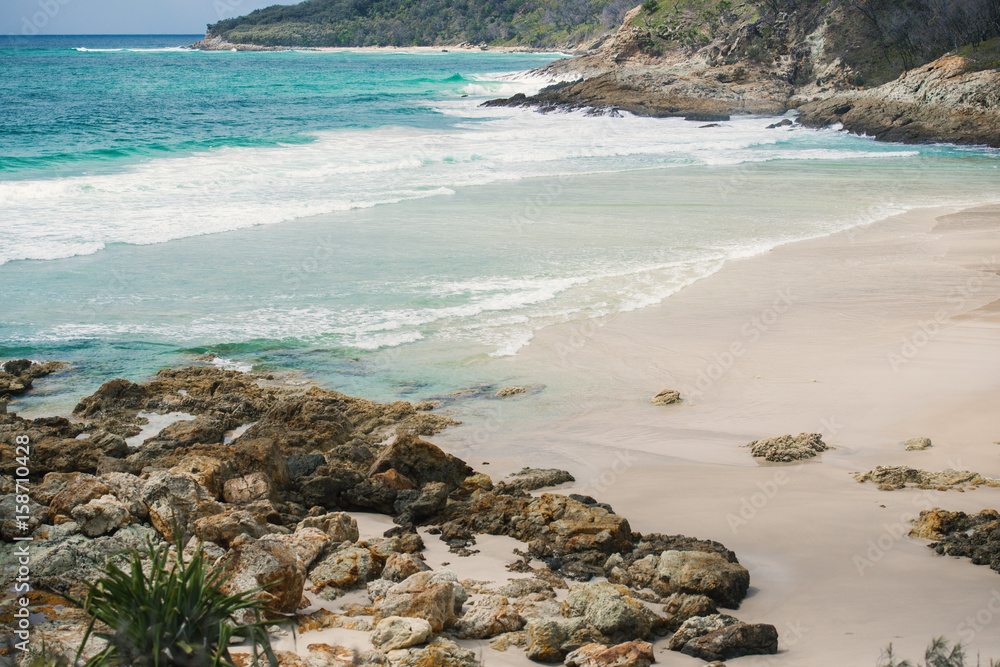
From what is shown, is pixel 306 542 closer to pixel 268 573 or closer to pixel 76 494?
pixel 268 573

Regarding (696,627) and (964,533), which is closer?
(696,627)

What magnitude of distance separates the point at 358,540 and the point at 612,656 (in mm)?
1848

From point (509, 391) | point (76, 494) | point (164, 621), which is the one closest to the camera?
point (164, 621)

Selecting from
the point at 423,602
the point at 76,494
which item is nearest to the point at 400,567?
the point at 423,602

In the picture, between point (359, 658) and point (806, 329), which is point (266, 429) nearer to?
point (359, 658)

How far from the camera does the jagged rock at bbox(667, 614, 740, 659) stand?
3779 mm

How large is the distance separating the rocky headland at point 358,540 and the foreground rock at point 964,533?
1283 mm

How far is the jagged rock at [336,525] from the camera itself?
15.3 feet

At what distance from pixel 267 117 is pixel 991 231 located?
31231 mm

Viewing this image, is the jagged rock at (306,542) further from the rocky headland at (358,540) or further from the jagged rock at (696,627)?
the jagged rock at (696,627)

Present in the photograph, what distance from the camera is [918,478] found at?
5.65 m

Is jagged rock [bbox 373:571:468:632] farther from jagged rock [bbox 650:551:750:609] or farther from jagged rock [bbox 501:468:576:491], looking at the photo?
jagged rock [bbox 501:468:576:491]

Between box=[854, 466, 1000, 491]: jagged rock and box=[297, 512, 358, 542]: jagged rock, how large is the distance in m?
3.64

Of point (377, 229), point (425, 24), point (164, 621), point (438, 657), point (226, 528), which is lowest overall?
point (438, 657)
